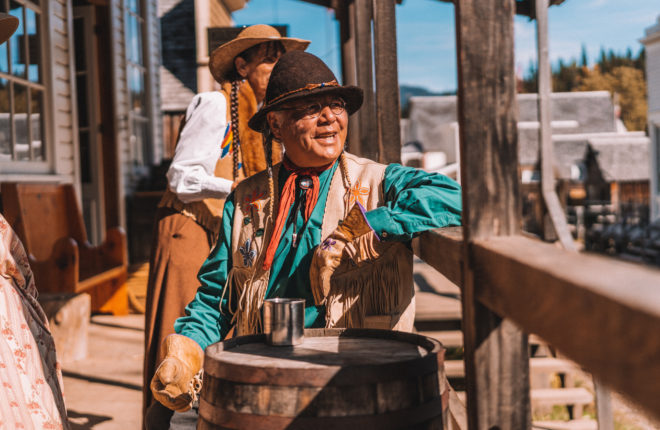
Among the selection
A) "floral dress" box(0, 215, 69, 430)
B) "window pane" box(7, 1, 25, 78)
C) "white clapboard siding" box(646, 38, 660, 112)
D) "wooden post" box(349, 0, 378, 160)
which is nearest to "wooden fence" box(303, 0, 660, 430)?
"floral dress" box(0, 215, 69, 430)

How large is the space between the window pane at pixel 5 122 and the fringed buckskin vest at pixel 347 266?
185 inches

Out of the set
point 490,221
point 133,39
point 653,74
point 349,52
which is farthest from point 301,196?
point 653,74

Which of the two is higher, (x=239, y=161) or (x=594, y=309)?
(x=239, y=161)

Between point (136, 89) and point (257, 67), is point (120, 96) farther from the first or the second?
point (257, 67)

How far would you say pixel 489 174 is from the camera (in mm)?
1478

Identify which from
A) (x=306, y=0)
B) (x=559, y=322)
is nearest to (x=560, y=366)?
(x=306, y=0)

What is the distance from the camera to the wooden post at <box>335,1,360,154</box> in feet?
15.4

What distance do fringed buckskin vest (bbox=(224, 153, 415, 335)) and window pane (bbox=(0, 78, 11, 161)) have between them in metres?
4.71

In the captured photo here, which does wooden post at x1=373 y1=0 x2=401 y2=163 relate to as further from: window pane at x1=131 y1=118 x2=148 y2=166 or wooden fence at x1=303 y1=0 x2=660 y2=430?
window pane at x1=131 y1=118 x2=148 y2=166

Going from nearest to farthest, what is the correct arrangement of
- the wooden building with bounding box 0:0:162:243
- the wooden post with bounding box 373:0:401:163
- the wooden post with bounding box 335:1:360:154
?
1. the wooden post with bounding box 373:0:401:163
2. the wooden post with bounding box 335:1:360:154
3. the wooden building with bounding box 0:0:162:243

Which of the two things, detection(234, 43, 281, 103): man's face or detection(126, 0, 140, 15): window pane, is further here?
detection(126, 0, 140, 15): window pane


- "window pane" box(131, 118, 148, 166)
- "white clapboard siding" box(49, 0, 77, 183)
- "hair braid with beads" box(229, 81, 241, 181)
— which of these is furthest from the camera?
"window pane" box(131, 118, 148, 166)

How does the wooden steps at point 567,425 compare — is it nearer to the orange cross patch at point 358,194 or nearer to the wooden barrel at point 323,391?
the orange cross patch at point 358,194

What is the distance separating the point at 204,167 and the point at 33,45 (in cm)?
450
